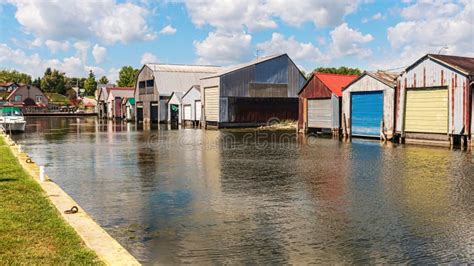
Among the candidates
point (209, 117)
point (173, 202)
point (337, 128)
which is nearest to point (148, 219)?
point (173, 202)

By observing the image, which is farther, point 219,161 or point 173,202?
point 219,161

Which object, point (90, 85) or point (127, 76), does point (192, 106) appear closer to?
point (127, 76)

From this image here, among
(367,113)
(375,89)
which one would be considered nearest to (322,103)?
(367,113)

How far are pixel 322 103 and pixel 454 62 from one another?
12362mm

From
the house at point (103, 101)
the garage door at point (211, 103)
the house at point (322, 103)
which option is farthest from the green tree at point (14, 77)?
the house at point (322, 103)

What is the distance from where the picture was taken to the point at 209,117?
54062 millimetres

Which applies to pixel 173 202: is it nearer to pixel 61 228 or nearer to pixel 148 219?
pixel 148 219

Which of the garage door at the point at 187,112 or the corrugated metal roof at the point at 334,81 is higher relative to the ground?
the corrugated metal roof at the point at 334,81

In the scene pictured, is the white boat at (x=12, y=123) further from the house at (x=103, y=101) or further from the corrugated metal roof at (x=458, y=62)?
the house at (x=103, y=101)

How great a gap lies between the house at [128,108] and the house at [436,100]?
55.9m

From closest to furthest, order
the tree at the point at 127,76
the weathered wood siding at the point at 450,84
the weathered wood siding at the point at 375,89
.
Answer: the weathered wood siding at the point at 450,84, the weathered wood siding at the point at 375,89, the tree at the point at 127,76

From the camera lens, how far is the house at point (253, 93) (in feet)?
170

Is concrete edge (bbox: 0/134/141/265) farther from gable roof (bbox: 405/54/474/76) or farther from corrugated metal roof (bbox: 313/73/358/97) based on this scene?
corrugated metal roof (bbox: 313/73/358/97)

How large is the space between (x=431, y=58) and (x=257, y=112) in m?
27.1
